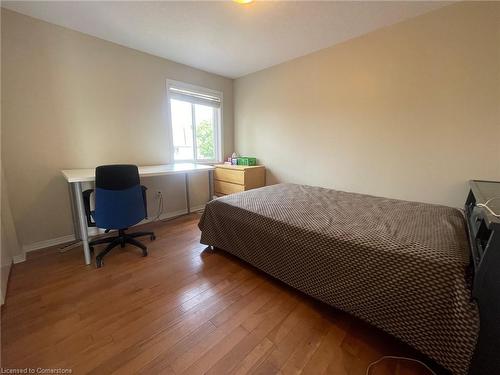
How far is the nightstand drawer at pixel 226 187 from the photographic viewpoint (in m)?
3.41

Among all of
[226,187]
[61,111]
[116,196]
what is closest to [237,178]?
[226,187]

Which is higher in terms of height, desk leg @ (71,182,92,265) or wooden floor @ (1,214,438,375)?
desk leg @ (71,182,92,265)

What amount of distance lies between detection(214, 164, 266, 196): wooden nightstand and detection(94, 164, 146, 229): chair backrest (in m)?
1.61

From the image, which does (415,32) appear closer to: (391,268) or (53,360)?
(391,268)

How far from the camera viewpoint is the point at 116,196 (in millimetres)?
1935

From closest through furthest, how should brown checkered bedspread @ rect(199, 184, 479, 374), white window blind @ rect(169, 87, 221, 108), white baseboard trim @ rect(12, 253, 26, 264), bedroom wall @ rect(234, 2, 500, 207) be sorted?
1. brown checkered bedspread @ rect(199, 184, 479, 374)
2. bedroom wall @ rect(234, 2, 500, 207)
3. white baseboard trim @ rect(12, 253, 26, 264)
4. white window blind @ rect(169, 87, 221, 108)

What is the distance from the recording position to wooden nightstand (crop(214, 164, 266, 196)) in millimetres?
3340

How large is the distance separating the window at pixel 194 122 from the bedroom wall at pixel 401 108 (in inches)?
43.5

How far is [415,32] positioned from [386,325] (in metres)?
2.67

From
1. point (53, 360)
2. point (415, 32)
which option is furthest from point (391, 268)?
point (415, 32)

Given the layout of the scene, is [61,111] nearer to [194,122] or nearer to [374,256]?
[194,122]

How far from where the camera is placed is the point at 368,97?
247 cm

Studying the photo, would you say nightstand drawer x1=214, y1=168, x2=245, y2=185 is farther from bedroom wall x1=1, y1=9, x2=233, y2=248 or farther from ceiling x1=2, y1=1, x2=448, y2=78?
ceiling x1=2, y1=1, x2=448, y2=78

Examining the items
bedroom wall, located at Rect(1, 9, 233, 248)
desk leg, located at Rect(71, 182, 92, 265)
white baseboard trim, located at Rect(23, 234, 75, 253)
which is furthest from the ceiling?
white baseboard trim, located at Rect(23, 234, 75, 253)
